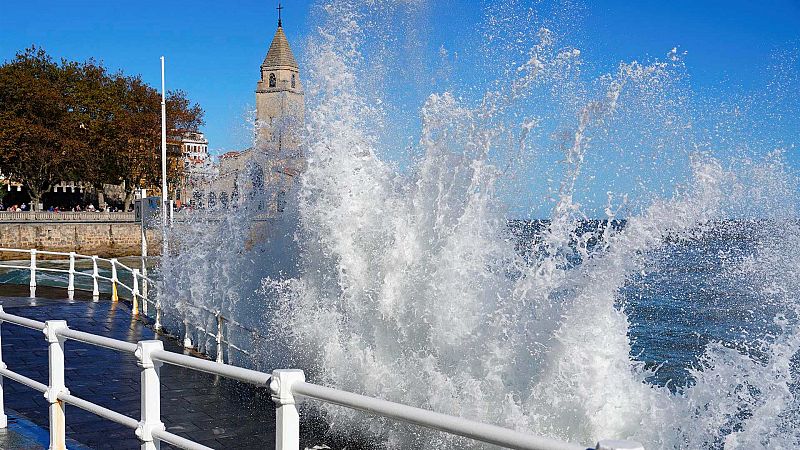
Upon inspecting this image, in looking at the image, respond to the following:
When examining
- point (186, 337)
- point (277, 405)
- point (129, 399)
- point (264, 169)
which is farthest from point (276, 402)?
point (264, 169)

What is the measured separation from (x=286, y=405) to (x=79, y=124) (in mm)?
54573

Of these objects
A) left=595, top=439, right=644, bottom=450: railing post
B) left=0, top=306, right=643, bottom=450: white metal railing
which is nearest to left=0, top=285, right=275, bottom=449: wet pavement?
left=0, top=306, right=643, bottom=450: white metal railing

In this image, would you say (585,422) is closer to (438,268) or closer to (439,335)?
(439,335)

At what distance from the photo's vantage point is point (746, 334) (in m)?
21.3

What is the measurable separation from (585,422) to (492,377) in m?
0.93

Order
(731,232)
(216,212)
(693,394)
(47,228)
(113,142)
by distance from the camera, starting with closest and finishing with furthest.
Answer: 1. (693,394)
2. (216,212)
3. (47,228)
4. (113,142)
5. (731,232)

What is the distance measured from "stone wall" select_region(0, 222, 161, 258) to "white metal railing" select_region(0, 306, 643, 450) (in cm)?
4365

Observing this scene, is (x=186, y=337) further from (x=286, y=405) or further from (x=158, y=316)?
(x=286, y=405)

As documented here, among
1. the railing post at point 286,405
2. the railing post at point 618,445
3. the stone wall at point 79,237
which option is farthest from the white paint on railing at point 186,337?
the stone wall at point 79,237

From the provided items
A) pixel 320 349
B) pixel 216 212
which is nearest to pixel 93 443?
pixel 320 349

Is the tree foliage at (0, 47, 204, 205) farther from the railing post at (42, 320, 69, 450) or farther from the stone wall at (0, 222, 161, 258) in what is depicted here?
the railing post at (42, 320, 69, 450)

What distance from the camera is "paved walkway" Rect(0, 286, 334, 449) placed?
6426 mm

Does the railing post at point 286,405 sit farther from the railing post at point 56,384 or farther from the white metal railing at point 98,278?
the white metal railing at point 98,278

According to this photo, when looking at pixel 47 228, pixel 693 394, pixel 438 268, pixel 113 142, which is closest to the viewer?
pixel 693 394
